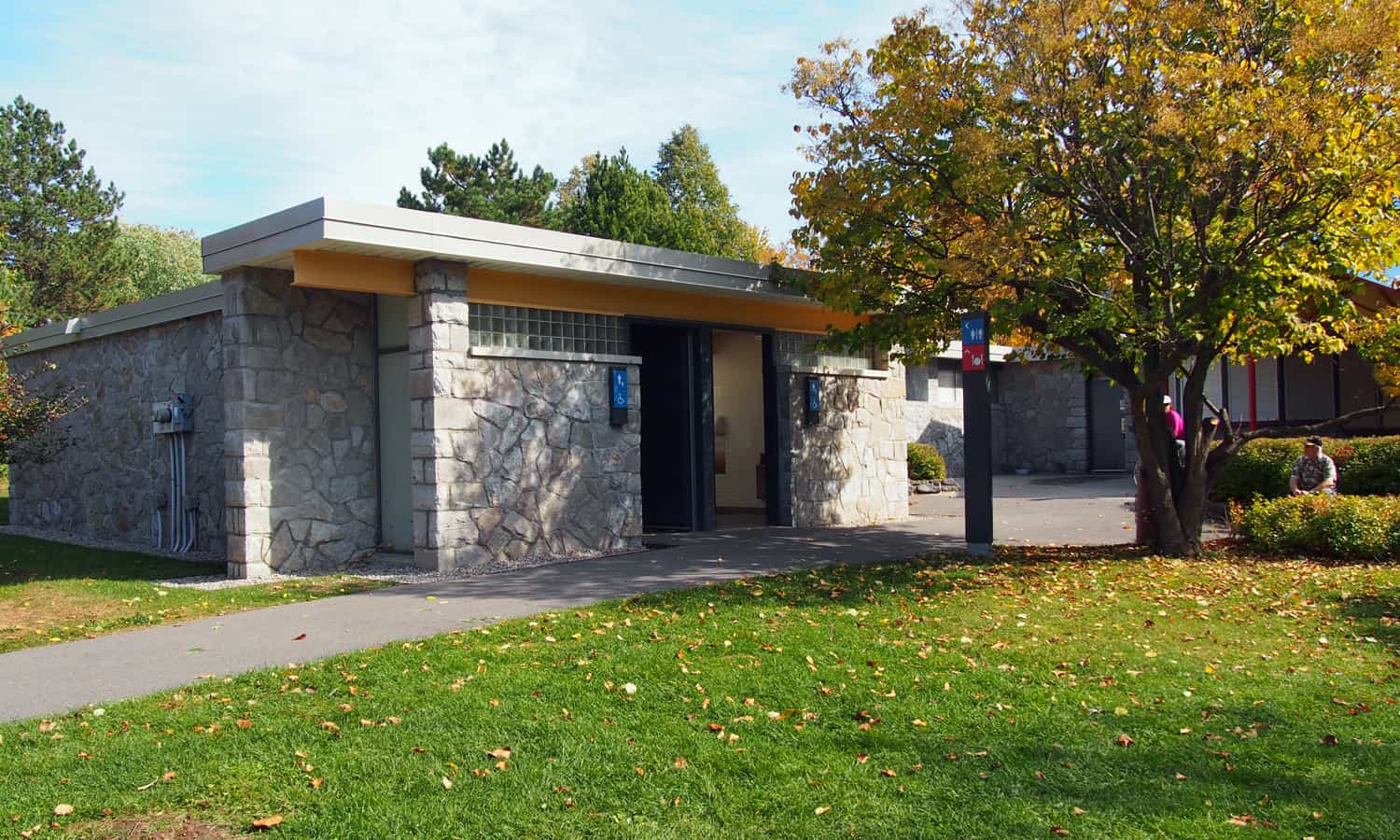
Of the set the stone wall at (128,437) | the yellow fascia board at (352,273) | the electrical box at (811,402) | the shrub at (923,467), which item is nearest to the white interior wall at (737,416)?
the electrical box at (811,402)

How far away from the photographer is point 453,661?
253 inches

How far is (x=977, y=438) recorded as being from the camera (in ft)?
35.3

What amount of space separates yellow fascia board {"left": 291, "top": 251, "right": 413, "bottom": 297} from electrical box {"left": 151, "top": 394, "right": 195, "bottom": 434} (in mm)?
3772

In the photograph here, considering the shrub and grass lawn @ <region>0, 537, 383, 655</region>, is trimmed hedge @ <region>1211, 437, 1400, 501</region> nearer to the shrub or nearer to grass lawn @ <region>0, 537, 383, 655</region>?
the shrub

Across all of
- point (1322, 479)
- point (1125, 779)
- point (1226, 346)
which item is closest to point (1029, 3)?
point (1226, 346)

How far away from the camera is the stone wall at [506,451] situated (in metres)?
10.4

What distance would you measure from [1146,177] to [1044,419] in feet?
51.5

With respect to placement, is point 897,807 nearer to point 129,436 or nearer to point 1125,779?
point 1125,779

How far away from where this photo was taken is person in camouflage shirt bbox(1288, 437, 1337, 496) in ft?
40.0

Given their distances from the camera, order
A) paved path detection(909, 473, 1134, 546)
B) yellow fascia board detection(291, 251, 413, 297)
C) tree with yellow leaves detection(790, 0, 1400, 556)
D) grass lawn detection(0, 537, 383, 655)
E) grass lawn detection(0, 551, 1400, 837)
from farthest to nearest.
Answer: paved path detection(909, 473, 1134, 546)
yellow fascia board detection(291, 251, 413, 297)
tree with yellow leaves detection(790, 0, 1400, 556)
grass lawn detection(0, 537, 383, 655)
grass lawn detection(0, 551, 1400, 837)

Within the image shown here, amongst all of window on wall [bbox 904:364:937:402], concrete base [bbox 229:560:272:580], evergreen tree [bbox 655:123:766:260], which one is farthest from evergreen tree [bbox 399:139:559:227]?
concrete base [bbox 229:560:272:580]

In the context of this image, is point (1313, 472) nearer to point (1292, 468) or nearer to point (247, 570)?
point (1292, 468)

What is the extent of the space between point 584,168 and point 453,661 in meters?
44.9

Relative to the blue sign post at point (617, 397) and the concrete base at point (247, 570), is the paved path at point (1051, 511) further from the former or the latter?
the concrete base at point (247, 570)
